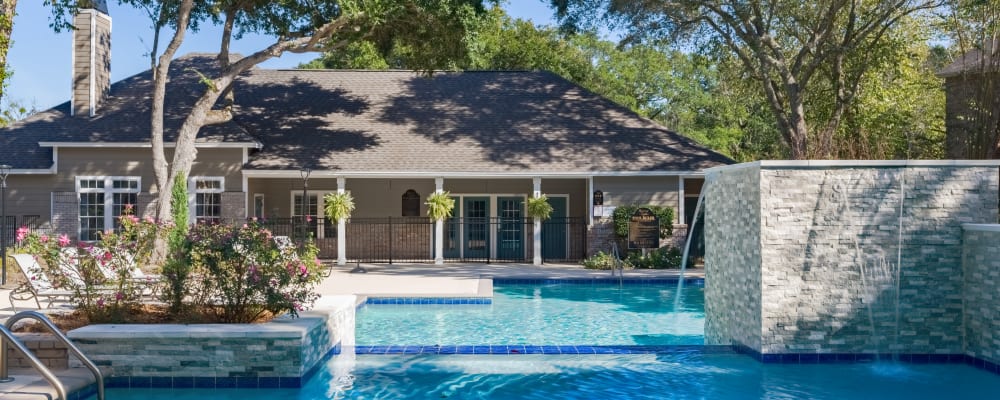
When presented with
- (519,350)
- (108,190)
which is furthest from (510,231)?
(519,350)

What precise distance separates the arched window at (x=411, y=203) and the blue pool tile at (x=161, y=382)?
16785mm

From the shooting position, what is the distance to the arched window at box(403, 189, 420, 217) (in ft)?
80.2

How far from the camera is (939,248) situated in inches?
348

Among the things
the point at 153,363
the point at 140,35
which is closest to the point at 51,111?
the point at 140,35

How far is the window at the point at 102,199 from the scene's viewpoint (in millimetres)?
21516

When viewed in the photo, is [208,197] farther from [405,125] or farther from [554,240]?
[554,240]

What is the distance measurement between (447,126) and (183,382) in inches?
666

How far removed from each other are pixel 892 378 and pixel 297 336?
19.6 feet

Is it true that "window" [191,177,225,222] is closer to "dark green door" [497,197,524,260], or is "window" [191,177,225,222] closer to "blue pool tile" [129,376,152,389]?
"dark green door" [497,197,524,260]

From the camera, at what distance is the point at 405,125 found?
24125 mm

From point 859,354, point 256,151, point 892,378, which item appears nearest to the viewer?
point 892,378

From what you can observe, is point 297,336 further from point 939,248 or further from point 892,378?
point 939,248

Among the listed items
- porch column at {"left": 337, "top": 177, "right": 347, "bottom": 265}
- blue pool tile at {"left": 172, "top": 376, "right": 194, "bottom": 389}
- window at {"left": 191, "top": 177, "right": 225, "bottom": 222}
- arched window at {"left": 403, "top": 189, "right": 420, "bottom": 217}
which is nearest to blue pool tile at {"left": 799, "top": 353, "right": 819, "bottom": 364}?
blue pool tile at {"left": 172, "top": 376, "right": 194, "bottom": 389}

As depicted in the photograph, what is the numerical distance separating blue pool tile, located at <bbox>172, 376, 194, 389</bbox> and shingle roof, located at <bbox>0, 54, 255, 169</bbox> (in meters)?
14.8
